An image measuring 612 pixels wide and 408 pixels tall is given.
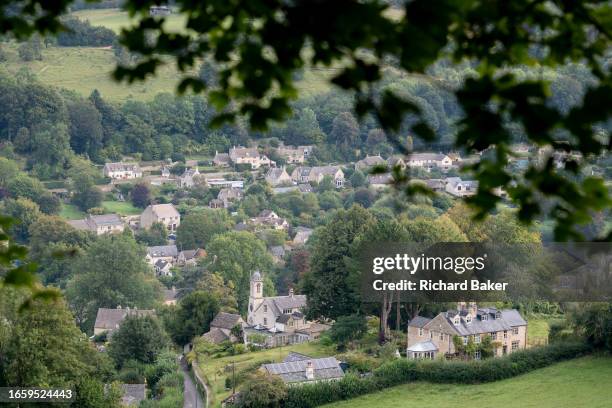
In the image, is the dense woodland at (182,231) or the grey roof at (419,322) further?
the grey roof at (419,322)

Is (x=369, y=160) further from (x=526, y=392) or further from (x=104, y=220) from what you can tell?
(x=526, y=392)

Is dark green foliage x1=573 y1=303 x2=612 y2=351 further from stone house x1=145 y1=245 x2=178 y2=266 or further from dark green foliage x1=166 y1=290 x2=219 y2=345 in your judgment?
stone house x1=145 y1=245 x2=178 y2=266

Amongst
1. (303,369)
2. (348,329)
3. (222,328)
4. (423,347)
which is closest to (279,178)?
(222,328)

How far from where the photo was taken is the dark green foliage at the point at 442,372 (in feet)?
91.1

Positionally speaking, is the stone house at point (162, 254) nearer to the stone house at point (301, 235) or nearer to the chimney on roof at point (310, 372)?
the stone house at point (301, 235)

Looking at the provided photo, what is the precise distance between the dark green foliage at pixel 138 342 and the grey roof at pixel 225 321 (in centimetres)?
308

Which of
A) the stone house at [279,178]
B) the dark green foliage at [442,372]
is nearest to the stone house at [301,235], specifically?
the stone house at [279,178]

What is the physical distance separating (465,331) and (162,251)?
34432 mm

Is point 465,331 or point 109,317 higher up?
point 465,331

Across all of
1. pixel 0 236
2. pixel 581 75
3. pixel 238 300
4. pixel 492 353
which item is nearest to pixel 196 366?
pixel 492 353

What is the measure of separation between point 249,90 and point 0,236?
6.96 ft

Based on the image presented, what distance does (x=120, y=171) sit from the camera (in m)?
77.6

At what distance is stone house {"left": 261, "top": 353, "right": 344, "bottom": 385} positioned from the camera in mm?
28328

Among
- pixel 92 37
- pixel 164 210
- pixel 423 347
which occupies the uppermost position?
pixel 92 37
